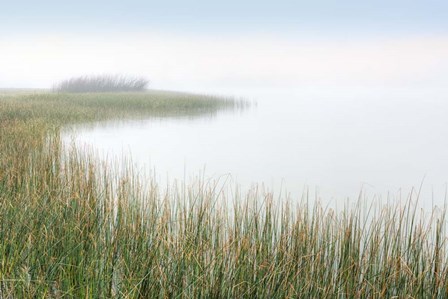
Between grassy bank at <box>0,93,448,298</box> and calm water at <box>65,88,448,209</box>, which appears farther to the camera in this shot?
calm water at <box>65,88,448,209</box>

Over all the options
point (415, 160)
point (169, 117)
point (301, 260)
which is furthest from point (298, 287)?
point (169, 117)

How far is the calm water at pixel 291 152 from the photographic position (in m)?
8.80

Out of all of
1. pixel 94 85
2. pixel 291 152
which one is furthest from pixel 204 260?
pixel 94 85

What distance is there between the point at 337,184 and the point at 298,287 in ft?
19.5

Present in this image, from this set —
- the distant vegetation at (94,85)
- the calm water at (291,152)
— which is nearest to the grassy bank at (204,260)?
the calm water at (291,152)

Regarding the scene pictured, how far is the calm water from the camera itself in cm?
880

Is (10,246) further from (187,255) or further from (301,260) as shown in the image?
→ (301,260)

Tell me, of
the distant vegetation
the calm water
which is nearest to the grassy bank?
the calm water

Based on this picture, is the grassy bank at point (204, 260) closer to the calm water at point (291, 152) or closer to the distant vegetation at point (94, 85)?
the calm water at point (291, 152)

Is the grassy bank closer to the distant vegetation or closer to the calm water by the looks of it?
the calm water

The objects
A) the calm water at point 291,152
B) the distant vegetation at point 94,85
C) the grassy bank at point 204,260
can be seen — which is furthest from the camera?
the distant vegetation at point 94,85

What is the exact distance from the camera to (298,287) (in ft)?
9.64

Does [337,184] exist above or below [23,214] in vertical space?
below

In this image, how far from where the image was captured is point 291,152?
1228 cm
